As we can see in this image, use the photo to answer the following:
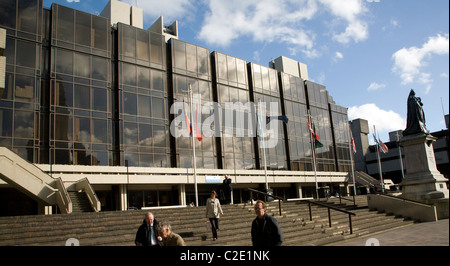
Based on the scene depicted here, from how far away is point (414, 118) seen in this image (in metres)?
21.8

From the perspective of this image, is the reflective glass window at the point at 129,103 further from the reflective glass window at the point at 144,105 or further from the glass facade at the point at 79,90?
the glass facade at the point at 79,90

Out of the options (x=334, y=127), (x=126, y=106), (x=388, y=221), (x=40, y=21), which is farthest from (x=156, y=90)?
(x=334, y=127)

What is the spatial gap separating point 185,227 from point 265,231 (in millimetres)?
9349

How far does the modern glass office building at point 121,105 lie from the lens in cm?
2611

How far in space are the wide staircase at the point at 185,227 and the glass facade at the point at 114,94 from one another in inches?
550

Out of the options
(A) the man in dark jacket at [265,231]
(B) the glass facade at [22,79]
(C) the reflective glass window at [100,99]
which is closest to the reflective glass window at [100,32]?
(C) the reflective glass window at [100,99]

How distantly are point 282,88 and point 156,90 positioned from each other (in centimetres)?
1809

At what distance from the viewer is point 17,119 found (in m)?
25.2

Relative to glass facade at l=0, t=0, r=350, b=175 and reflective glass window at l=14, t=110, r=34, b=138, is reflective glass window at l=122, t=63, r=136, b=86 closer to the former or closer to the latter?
glass facade at l=0, t=0, r=350, b=175

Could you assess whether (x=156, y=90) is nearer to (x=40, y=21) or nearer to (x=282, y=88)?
(x=40, y=21)

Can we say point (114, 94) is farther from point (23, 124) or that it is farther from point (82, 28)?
point (23, 124)

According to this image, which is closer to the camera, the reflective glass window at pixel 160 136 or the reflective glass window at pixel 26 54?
Answer: the reflective glass window at pixel 26 54

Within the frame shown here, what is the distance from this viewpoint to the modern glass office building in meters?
26.1

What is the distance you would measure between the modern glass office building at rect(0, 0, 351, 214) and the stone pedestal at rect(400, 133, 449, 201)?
17.6 meters
